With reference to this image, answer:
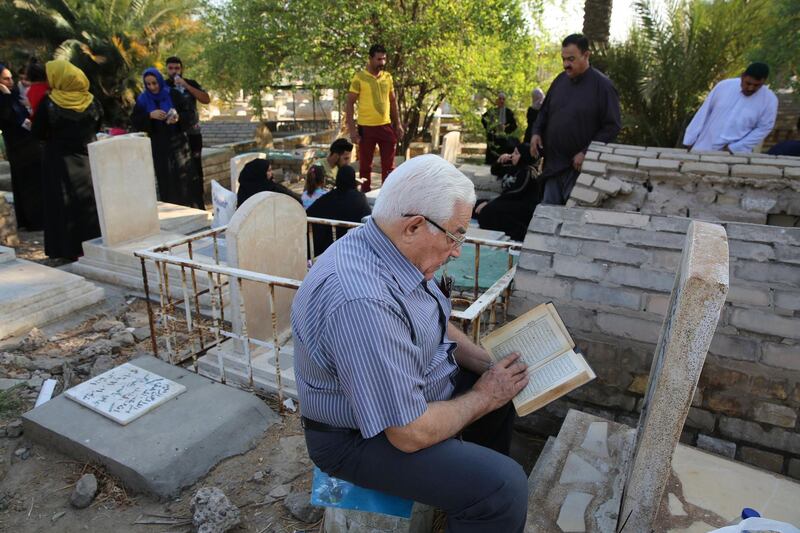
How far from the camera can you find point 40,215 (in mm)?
7484

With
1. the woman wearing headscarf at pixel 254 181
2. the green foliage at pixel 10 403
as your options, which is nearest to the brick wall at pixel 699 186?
the woman wearing headscarf at pixel 254 181

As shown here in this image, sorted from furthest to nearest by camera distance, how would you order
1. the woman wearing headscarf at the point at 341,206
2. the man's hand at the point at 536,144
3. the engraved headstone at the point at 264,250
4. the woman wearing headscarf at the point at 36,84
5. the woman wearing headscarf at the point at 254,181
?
the woman wearing headscarf at the point at 36,84 → the woman wearing headscarf at the point at 254,181 → the man's hand at the point at 536,144 → the woman wearing headscarf at the point at 341,206 → the engraved headstone at the point at 264,250

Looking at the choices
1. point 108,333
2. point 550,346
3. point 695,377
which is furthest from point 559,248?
point 108,333

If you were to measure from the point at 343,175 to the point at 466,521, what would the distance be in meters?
3.55

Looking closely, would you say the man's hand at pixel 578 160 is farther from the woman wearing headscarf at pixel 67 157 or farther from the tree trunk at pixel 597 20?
the tree trunk at pixel 597 20

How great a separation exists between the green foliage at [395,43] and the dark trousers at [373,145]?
12.0 ft

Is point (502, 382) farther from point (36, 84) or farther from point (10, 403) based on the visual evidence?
point (36, 84)

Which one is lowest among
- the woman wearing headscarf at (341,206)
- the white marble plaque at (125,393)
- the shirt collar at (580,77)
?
the white marble plaque at (125,393)

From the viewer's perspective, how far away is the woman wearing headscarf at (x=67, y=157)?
5.75 m

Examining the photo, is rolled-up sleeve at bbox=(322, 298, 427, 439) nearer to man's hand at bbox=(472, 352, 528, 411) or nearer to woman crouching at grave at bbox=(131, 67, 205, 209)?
man's hand at bbox=(472, 352, 528, 411)

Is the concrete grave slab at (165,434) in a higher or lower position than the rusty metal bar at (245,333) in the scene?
lower

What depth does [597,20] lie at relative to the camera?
953 centimetres

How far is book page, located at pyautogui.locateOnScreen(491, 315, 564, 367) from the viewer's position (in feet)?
6.88

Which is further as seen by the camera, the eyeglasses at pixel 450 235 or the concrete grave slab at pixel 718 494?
the concrete grave slab at pixel 718 494
